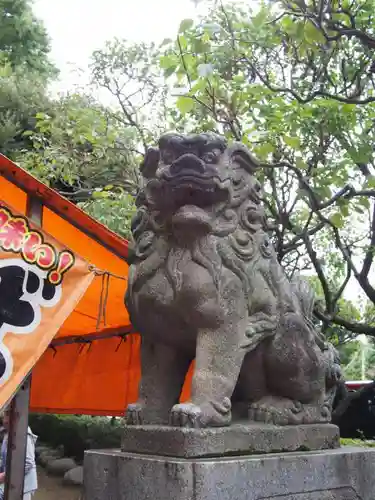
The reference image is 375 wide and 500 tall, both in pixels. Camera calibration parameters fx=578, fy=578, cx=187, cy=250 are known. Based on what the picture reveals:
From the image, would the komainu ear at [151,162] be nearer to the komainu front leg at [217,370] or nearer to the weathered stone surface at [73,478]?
the komainu front leg at [217,370]

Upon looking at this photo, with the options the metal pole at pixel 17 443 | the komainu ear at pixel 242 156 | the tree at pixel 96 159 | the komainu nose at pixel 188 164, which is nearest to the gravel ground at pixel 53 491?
the tree at pixel 96 159

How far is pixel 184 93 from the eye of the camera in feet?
19.8

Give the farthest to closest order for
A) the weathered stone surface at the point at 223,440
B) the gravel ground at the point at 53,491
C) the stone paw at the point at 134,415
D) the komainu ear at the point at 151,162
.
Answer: the gravel ground at the point at 53,491, the komainu ear at the point at 151,162, the stone paw at the point at 134,415, the weathered stone surface at the point at 223,440

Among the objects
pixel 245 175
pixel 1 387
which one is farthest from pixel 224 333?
pixel 1 387

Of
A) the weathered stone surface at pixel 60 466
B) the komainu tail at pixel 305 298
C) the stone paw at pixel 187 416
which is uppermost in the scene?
the komainu tail at pixel 305 298

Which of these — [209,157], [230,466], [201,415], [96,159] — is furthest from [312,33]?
[96,159]

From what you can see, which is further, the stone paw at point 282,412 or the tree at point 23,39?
the tree at point 23,39

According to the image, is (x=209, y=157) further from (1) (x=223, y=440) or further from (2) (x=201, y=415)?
(1) (x=223, y=440)

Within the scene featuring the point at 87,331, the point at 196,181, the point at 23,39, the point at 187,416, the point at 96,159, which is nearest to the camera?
the point at 187,416

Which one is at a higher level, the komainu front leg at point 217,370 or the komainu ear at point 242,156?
the komainu ear at point 242,156

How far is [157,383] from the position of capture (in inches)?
117

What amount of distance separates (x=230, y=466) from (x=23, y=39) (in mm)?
15892

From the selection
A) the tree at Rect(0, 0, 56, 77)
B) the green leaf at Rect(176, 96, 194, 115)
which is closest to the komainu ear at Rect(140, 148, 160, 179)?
the green leaf at Rect(176, 96, 194, 115)

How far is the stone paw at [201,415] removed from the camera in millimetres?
2551
